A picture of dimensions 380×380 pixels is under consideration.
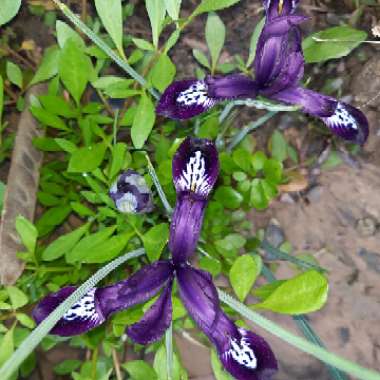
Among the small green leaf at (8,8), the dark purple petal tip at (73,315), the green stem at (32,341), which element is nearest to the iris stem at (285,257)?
the dark purple petal tip at (73,315)

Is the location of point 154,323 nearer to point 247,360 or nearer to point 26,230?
point 247,360

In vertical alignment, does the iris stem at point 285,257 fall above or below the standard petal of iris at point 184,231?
below

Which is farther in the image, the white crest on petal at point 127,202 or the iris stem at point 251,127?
the iris stem at point 251,127

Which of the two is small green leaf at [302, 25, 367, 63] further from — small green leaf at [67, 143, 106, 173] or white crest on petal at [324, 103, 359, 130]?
small green leaf at [67, 143, 106, 173]

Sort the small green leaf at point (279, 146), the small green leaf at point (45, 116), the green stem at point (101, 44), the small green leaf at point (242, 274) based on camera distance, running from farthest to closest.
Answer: the small green leaf at point (279, 146), the small green leaf at point (45, 116), the small green leaf at point (242, 274), the green stem at point (101, 44)

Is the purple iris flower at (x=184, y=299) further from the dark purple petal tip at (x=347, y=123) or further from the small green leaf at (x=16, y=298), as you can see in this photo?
the dark purple petal tip at (x=347, y=123)

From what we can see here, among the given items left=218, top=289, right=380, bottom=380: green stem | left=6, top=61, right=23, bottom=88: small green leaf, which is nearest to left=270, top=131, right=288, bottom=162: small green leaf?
A: left=6, top=61, right=23, bottom=88: small green leaf
